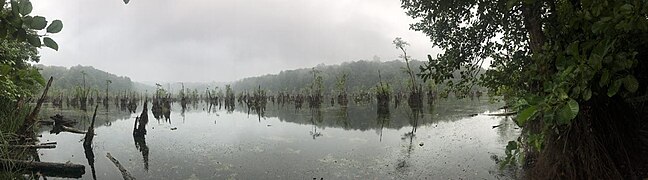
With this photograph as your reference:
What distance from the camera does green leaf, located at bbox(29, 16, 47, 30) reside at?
125cm

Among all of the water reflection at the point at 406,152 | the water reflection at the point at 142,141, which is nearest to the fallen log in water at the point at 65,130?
the water reflection at the point at 142,141

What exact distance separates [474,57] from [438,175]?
2138 mm

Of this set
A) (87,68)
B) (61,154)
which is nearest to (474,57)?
(61,154)

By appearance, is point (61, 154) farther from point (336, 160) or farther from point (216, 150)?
point (336, 160)

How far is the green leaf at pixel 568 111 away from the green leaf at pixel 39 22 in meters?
2.17

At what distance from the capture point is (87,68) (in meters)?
128

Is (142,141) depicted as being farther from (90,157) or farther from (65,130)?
(65,130)

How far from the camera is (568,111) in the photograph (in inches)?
63.3

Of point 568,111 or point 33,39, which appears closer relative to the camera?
point 33,39

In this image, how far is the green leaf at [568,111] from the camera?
1.58 meters

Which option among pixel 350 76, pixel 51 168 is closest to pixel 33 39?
pixel 51 168

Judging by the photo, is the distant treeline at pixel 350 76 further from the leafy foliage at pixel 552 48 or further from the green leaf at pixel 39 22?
the green leaf at pixel 39 22

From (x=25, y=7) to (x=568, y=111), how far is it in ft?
7.33

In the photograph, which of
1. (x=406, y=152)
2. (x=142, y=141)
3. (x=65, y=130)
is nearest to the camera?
(x=406, y=152)
